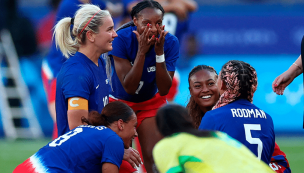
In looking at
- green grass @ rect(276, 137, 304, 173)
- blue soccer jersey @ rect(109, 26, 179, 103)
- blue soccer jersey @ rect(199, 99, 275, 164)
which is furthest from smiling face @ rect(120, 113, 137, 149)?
green grass @ rect(276, 137, 304, 173)

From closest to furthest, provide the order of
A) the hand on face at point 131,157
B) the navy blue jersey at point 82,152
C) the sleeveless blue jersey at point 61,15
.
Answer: the navy blue jersey at point 82,152 < the hand on face at point 131,157 < the sleeveless blue jersey at point 61,15

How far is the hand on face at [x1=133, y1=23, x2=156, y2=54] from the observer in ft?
13.7

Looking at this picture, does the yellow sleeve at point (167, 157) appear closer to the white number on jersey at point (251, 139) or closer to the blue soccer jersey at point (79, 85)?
the white number on jersey at point (251, 139)

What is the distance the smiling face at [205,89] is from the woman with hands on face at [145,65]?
0.27m

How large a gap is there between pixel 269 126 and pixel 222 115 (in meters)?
0.39

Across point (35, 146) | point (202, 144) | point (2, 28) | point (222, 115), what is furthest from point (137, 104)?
point (2, 28)

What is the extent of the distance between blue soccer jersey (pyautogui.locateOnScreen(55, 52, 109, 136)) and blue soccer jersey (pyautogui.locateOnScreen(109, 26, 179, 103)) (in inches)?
21.6

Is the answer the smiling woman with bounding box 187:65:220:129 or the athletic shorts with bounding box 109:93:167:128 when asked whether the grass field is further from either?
the smiling woman with bounding box 187:65:220:129

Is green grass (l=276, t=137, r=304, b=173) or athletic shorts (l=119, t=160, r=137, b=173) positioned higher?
athletic shorts (l=119, t=160, r=137, b=173)

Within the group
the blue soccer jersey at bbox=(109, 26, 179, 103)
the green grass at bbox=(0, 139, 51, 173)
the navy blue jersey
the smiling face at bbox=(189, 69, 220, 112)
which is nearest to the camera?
the navy blue jersey

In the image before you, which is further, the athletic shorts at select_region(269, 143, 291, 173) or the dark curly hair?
the athletic shorts at select_region(269, 143, 291, 173)

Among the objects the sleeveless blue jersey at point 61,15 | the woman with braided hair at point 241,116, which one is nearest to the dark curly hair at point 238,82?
the woman with braided hair at point 241,116

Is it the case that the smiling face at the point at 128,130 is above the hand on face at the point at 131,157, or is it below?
above

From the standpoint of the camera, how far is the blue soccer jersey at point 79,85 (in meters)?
3.60
